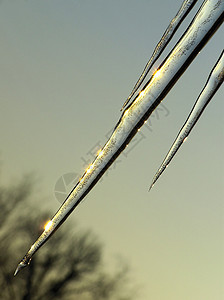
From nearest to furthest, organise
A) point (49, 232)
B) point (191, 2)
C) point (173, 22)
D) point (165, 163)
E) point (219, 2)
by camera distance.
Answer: point (219, 2)
point (49, 232)
point (191, 2)
point (173, 22)
point (165, 163)

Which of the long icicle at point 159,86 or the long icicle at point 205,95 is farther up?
the long icicle at point 205,95

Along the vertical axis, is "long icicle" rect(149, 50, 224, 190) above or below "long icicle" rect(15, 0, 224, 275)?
above

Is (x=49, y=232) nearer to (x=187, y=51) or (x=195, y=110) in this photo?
(x=187, y=51)

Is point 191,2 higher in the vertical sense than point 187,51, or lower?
higher

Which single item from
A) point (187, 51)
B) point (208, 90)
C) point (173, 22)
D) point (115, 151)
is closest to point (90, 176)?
point (115, 151)

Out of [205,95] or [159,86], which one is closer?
[159,86]

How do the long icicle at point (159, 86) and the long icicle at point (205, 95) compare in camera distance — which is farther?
the long icicle at point (205, 95)

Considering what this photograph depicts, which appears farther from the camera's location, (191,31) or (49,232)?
(49,232)

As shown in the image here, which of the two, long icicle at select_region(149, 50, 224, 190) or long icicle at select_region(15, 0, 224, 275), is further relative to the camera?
long icicle at select_region(149, 50, 224, 190)
